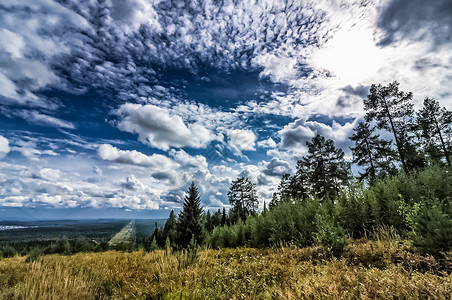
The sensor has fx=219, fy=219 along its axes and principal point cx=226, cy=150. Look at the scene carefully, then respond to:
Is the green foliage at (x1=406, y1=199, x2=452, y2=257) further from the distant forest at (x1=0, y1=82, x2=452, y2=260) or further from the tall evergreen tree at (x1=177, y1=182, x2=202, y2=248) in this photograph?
the tall evergreen tree at (x1=177, y1=182, x2=202, y2=248)

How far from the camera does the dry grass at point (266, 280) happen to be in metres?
3.02

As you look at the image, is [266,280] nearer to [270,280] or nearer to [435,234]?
[270,280]

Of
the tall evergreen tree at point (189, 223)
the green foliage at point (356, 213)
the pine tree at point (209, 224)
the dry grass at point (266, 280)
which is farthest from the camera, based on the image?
the pine tree at point (209, 224)

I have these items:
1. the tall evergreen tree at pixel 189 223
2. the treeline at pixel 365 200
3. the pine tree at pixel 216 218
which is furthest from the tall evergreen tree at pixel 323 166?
the pine tree at pixel 216 218

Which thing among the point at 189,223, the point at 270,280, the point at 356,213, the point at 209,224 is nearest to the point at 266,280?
the point at 270,280

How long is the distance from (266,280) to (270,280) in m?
0.15

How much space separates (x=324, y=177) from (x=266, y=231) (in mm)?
22579

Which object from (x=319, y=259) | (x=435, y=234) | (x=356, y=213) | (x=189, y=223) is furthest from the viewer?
(x=189, y=223)

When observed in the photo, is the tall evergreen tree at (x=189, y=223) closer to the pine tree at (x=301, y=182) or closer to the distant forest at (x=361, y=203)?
the distant forest at (x=361, y=203)

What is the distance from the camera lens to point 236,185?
56.5 meters

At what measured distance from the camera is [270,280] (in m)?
4.62

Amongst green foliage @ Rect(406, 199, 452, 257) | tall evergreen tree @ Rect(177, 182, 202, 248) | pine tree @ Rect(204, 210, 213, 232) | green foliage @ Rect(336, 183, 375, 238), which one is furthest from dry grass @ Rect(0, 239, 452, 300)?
pine tree @ Rect(204, 210, 213, 232)

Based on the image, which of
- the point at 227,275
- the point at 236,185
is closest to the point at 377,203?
the point at 227,275

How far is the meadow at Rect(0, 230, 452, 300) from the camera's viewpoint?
3033 millimetres
